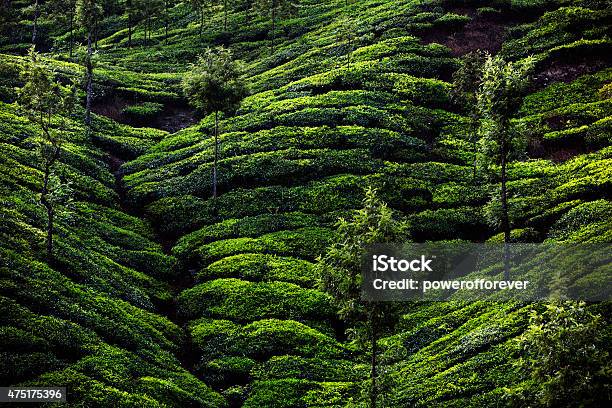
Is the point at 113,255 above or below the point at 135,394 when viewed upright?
above

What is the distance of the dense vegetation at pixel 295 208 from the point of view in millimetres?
38438

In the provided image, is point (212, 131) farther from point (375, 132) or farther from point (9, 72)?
point (9, 72)

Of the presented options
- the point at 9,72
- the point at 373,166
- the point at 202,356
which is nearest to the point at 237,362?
the point at 202,356

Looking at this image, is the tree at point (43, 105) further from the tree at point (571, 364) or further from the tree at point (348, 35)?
the tree at point (348, 35)

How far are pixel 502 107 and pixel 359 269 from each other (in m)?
20.5

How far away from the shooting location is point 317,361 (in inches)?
1756

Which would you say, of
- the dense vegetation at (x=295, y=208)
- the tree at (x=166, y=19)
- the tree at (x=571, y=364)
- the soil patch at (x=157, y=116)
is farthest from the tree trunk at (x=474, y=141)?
the tree at (x=166, y=19)

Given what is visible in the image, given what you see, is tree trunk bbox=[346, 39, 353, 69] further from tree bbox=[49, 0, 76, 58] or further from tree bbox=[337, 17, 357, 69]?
tree bbox=[49, 0, 76, 58]

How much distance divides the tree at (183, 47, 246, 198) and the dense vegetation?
719 millimetres

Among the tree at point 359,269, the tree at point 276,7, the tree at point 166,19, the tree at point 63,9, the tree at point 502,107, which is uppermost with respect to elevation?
the tree at point 166,19

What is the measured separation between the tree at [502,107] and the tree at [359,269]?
17404 millimetres

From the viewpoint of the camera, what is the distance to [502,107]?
45469 millimetres

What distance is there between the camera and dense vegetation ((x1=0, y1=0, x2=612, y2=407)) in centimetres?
3844

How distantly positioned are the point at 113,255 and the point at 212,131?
1362 inches
